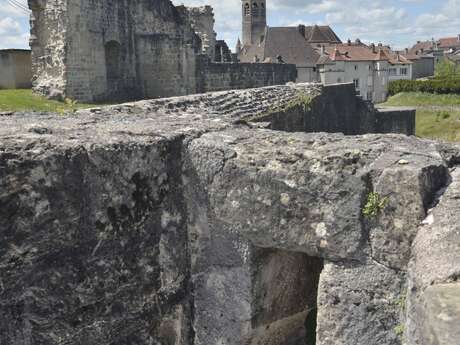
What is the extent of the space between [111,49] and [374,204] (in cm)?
2003

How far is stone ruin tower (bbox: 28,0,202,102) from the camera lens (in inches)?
730

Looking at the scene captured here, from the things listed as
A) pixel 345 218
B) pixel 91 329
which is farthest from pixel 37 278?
pixel 345 218

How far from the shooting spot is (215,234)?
10.5 ft

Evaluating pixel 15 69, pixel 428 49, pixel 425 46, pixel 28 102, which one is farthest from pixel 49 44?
pixel 425 46

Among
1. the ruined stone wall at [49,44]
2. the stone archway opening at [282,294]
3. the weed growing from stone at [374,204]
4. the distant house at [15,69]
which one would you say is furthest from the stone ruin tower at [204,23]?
the weed growing from stone at [374,204]

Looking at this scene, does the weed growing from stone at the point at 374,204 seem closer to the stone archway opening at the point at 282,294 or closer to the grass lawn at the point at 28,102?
the stone archway opening at the point at 282,294

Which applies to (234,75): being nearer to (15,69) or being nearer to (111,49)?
(111,49)

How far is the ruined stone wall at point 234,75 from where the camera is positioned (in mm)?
21141

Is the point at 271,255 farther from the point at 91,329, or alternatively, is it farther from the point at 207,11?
the point at 207,11

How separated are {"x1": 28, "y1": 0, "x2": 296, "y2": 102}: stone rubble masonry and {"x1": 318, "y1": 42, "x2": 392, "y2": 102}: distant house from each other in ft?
108

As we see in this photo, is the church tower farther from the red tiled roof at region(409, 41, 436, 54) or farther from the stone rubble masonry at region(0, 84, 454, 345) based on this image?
the stone rubble masonry at region(0, 84, 454, 345)

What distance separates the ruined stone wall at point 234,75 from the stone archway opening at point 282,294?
18082mm

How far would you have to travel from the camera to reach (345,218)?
2688 mm

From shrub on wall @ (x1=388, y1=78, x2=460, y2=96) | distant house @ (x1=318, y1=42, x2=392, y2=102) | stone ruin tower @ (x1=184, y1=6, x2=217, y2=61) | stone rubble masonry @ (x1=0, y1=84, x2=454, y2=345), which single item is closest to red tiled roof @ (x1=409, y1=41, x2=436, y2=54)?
distant house @ (x1=318, y1=42, x2=392, y2=102)
